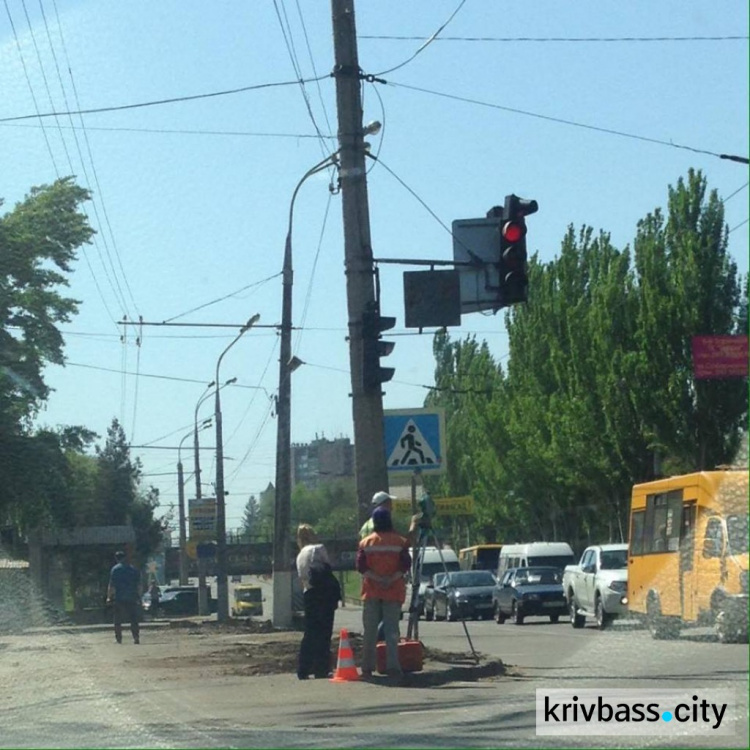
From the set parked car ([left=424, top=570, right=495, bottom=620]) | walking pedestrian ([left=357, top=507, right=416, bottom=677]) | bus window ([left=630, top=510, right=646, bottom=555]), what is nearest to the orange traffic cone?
walking pedestrian ([left=357, top=507, right=416, bottom=677])

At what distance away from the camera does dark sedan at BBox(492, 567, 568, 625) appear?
117ft

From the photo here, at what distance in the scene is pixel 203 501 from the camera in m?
53.9

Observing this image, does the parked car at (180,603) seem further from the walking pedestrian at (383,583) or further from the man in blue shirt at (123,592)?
the walking pedestrian at (383,583)

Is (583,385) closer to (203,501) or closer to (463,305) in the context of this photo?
(463,305)

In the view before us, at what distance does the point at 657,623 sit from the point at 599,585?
40.2 ft

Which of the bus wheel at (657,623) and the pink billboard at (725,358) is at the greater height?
the pink billboard at (725,358)

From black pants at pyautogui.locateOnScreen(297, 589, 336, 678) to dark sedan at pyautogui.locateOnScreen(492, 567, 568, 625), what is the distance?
20.7 m

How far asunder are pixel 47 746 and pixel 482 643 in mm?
13782

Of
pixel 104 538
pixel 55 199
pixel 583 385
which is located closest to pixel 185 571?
pixel 104 538

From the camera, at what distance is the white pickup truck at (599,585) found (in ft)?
91.5

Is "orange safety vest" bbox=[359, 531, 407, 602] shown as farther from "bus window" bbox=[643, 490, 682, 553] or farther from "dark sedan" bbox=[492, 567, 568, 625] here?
"dark sedan" bbox=[492, 567, 568, 625]

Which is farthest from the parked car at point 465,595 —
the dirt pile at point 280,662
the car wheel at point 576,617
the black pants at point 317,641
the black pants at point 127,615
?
the black pants at point 317,641

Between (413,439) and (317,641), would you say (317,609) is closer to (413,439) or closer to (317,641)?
(317,641)

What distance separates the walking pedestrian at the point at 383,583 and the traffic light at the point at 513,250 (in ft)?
10.7
